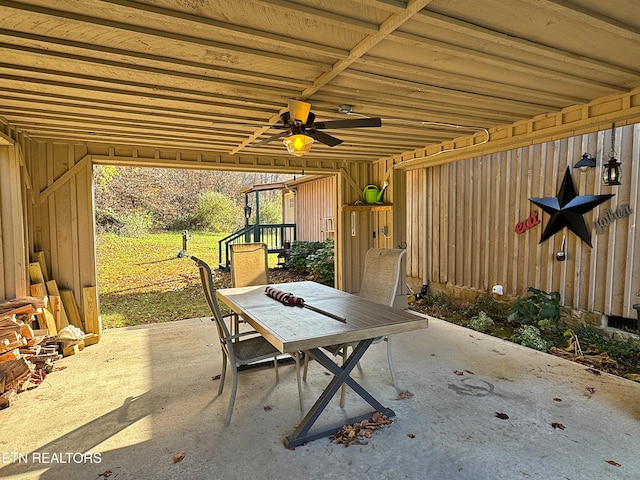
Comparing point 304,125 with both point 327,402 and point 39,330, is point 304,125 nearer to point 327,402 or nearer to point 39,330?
point 327,402

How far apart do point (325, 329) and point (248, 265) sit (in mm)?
2271

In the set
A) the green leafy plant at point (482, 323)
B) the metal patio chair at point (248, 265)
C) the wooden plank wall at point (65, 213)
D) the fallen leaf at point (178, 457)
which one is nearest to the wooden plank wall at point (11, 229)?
the wooden plank wall at point (65, 213)

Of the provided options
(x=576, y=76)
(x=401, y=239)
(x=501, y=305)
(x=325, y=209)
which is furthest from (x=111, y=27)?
(x=325, y=209)

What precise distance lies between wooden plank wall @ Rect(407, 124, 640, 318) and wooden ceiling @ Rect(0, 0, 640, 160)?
1.35 metres

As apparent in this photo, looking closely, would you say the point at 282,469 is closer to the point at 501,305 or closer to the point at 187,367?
the point at 187,367

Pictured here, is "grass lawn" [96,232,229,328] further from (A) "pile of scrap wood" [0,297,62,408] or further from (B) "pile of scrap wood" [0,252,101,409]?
(A) "pile of scrap wood" [0,297,62,408]

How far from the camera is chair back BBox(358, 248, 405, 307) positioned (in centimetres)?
331

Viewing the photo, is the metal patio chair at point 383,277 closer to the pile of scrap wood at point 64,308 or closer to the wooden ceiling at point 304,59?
the wooden ceiling at point 304,59

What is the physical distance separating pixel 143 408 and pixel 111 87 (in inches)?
102

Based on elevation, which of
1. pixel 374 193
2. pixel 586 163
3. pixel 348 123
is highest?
pixel 348 123

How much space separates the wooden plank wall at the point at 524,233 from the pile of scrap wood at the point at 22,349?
19.6 ft

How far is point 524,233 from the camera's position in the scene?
5156 mm

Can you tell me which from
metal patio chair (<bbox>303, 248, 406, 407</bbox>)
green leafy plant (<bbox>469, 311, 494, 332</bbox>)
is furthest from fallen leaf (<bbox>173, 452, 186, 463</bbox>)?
green leafy plant (<bbox>469, 311, 494, 332</bbox>)

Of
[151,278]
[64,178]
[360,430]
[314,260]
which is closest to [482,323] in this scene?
[360,430]
